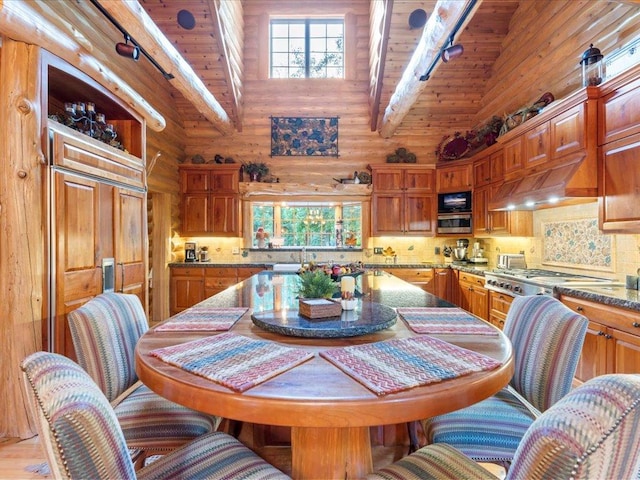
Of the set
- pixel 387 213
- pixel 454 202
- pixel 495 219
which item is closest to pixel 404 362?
pixel 495 219

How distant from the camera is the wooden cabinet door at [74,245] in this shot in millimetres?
2209

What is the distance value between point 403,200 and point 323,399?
16.2ft

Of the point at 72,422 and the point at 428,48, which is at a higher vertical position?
the point at 428,48

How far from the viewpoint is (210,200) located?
A: 18.1 feet

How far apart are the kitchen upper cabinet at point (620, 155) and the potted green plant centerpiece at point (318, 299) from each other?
2.23 m

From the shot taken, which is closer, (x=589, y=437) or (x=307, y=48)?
(x=589, y=437)

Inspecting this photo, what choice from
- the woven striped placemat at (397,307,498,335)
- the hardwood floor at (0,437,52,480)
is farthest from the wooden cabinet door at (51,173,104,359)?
the woven striped placemat at (397,307,498,335)

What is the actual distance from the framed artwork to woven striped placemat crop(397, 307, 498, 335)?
445 cm

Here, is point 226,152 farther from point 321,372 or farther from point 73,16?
point 321,372

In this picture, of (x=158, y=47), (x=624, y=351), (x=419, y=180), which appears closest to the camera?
(x=624, y=351)

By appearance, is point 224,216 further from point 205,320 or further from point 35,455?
point 205,320

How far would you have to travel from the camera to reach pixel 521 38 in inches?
175

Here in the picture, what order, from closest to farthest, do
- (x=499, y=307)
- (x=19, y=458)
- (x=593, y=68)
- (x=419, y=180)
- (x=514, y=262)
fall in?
(x=19, y=458) < (x=593, y=68) < (x=499, y=307) < (x=514, y=262) < (x=419, y=180)

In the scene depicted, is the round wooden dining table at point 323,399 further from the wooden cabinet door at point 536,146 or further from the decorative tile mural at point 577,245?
the wooden cabinet door at point 536,146
